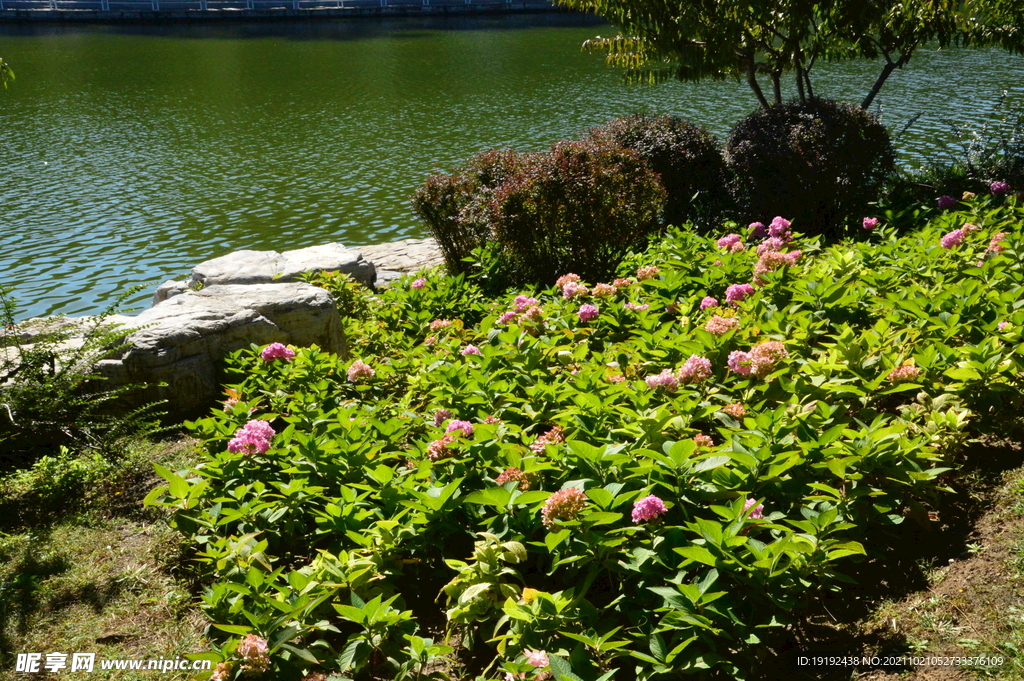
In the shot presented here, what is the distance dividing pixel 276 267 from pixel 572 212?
315 cm

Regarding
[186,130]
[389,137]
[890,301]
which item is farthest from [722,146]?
[186,130]

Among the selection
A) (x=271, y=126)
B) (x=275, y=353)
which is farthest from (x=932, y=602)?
(x=271, y=126)

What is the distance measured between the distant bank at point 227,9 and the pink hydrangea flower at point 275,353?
44443 millimetres

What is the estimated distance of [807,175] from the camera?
8.73m

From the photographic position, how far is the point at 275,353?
539cm

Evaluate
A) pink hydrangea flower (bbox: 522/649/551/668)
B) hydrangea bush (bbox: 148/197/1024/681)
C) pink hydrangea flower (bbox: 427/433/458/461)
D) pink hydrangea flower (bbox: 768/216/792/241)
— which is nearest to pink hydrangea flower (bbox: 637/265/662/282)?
hydrangea bush (bbox: 148/197/1024/681)

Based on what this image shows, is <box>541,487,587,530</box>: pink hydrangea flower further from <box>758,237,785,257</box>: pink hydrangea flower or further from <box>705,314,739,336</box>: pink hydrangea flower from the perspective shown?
<box>758,237,785,257</box>: pink hydrangea flower

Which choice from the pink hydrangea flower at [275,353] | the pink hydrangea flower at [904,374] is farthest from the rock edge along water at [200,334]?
the pink hydrangea flower at [904,374]

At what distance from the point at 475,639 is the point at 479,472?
753 mm

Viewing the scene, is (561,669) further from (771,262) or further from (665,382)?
(771,262)

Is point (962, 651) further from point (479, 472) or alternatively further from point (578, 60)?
point (578, 60)

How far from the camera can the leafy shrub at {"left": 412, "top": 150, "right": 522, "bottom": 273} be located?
8938mm

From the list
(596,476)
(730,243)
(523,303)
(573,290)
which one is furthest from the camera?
(730,243)

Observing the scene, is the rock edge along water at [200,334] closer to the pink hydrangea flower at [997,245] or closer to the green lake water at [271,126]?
the green lake water at [271,126]
